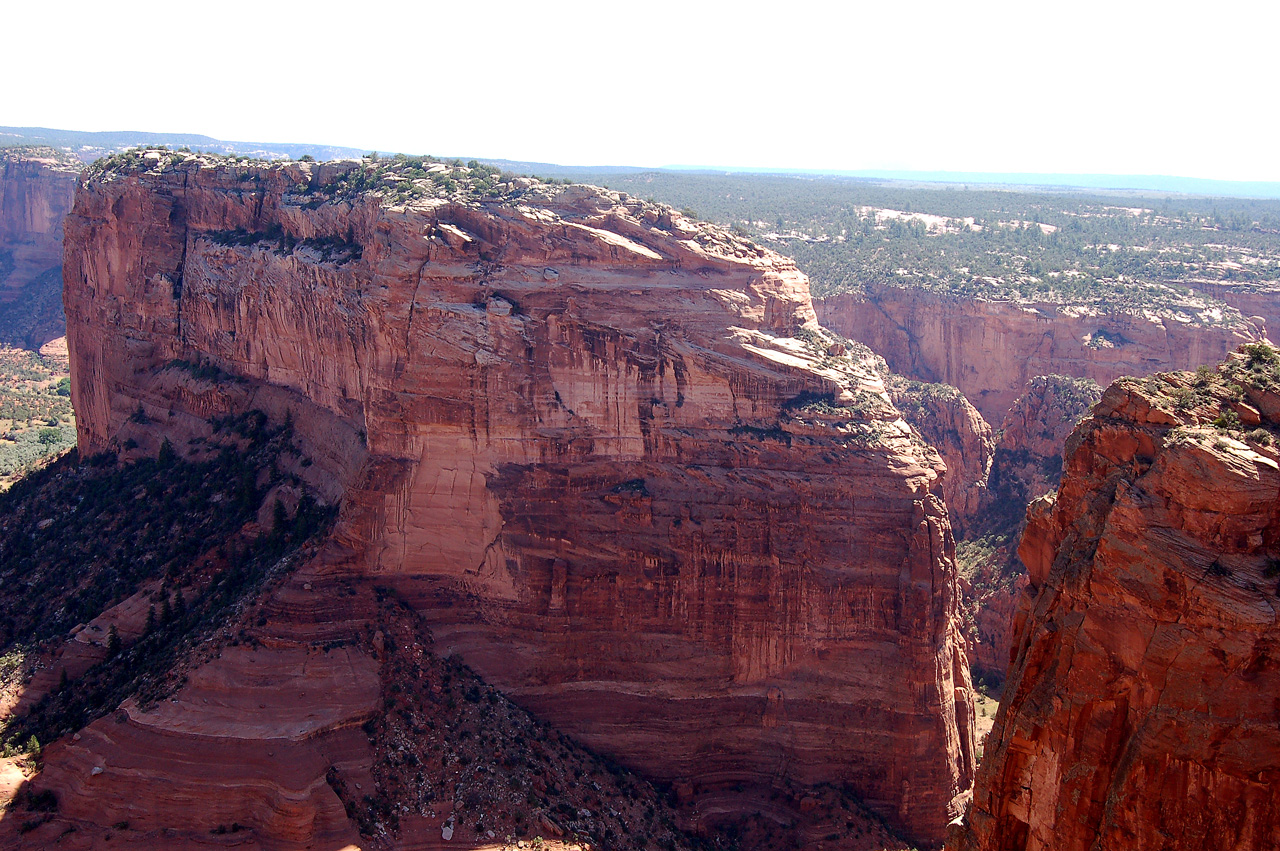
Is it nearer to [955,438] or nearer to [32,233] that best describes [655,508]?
[955,438]

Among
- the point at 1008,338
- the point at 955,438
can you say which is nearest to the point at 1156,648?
the point at 955,438

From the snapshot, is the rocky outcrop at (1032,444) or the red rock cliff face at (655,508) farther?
the rocky outcrop at (1032,444)

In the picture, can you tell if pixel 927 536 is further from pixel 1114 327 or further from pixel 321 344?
pixel 1114 327

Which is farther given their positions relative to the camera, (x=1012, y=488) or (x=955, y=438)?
(x=955, y=438)

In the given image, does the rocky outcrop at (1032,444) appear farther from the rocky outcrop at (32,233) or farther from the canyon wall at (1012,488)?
the rocky outcrop at (32,233)

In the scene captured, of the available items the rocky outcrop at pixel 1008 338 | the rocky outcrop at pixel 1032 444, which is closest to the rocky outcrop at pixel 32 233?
the rocky outcrop at pixel 1008 338

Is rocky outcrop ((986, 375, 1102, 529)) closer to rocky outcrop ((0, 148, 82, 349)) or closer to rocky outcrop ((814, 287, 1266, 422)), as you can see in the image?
rocky outcrop ((814, 287, 1266, 422))
